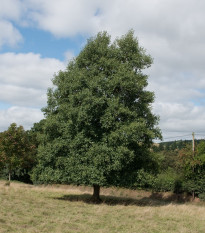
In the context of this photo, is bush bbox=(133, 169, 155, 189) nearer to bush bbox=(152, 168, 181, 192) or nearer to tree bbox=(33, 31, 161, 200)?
tree bbox=(33, 31, 161, 200)

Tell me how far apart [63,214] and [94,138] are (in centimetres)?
653

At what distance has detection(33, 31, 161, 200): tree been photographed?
1844 centimetres

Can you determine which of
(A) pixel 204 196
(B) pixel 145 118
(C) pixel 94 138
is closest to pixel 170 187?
(A) pixel 204 196

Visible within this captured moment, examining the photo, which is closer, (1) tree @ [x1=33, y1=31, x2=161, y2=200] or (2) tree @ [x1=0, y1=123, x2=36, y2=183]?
(1) tree @ [x1=33, y1=31, x2=161, y2=200]

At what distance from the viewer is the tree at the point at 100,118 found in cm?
1844

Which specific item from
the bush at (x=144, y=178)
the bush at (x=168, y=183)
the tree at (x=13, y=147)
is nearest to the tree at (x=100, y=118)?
the bush at (x=144, y=178)

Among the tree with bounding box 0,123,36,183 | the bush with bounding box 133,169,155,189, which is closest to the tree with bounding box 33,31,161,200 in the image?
the bush with bounding box 133,169,155,189

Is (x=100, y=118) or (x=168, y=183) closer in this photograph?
(x=100, y=118)

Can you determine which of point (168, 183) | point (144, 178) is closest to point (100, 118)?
point (144, 178)

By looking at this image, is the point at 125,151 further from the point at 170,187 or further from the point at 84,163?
the point at 170,187

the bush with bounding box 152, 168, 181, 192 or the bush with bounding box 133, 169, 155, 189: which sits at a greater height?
the bush with bounding box 133, 169, 155, 189

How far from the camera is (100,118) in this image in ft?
62.5

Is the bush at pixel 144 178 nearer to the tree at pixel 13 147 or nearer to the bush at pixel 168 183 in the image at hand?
the bush at pixel 168 183

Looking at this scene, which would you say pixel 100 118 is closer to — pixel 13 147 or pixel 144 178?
pixel 144 178
